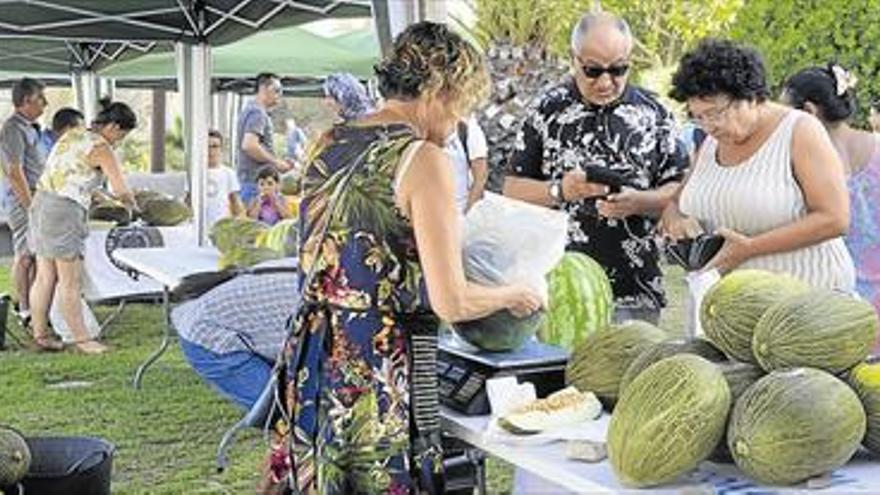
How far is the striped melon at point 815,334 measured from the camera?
179cm

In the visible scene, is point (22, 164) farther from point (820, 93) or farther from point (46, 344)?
point (820, 93)

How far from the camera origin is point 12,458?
3.27 m

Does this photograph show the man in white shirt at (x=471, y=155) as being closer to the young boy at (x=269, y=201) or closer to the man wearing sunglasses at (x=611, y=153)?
the man wearing sunglasses at (x=611, y=153)

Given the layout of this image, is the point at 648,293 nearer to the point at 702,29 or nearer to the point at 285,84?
the point at 702,29

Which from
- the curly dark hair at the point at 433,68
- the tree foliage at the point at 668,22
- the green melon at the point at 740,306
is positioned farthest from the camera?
the tree foliage at the point at 668,22

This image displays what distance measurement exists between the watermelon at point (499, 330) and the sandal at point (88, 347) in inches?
213

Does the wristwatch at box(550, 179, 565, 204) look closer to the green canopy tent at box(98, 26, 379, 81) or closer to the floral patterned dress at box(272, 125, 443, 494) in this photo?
the floral patterned dress at box(272, 125, 443, 494)

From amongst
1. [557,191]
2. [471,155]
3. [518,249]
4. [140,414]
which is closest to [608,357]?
[518,249]

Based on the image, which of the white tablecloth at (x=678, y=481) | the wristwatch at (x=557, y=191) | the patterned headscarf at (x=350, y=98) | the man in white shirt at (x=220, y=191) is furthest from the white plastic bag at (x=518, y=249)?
the man in white shirt at (x=220, y=191)

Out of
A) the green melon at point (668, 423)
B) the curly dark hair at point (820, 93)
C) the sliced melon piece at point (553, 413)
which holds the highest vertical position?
the curly dark hair at point (820, 93)

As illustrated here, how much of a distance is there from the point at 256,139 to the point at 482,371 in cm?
717

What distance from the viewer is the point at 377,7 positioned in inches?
211

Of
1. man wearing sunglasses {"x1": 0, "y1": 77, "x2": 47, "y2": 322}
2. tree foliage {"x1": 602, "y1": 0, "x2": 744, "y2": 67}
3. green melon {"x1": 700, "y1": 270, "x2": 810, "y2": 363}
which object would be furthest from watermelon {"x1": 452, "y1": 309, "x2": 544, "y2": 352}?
tree foliage {"x1": 602, "y1": 0, "x2": 744, "y2": 67}

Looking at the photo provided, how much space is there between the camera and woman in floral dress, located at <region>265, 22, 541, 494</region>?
2.21 meters
